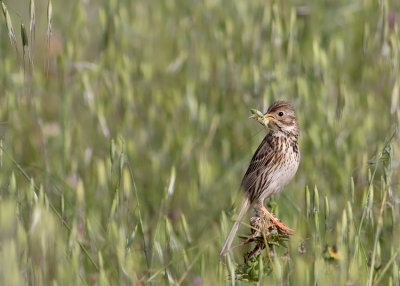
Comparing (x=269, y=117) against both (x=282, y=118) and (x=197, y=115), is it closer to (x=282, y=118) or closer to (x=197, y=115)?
(x=282, y=118)

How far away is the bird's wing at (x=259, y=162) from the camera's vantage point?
12.3ft

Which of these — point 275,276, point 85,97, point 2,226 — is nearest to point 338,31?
point 85,97

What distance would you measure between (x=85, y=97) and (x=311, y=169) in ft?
3.96

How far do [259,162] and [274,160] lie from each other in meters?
0.07

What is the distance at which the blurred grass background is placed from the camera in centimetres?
→ 355

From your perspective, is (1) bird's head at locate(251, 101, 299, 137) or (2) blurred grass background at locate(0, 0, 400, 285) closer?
(2) blurred grass background at locate(0, 0, 400, 285)

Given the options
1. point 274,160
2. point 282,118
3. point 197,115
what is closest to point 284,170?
point 274,160

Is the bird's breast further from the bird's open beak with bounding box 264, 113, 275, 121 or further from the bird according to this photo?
the bird's open beak with bounding box 264, 113, 275, 121

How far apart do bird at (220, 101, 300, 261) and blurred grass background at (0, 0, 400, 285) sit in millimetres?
112

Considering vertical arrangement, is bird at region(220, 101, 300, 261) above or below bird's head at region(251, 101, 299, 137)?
below

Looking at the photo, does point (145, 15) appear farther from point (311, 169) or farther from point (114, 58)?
point (311, 169)

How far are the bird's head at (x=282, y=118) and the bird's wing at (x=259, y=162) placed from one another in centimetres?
9

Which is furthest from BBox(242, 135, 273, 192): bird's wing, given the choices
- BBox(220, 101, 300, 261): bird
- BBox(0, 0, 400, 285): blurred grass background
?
BBox(0, 0, 400, 285): blurred grass background

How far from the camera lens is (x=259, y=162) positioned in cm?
382
